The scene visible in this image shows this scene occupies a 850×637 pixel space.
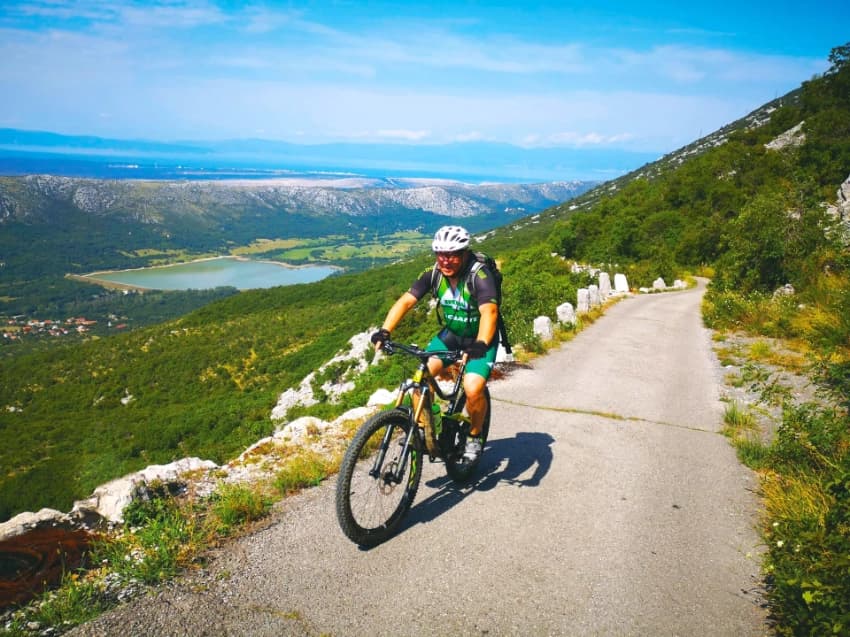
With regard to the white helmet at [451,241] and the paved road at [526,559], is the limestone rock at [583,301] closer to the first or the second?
the paved road at [526,559]

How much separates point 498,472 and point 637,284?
1045 inches

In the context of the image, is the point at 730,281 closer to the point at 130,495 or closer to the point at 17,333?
the point at 130,495

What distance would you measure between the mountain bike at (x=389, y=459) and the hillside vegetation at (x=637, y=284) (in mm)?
3025

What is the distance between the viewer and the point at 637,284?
28.8 m

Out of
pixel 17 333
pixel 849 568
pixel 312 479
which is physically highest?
pixel 849 568

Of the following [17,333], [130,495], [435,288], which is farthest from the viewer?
[17,333]

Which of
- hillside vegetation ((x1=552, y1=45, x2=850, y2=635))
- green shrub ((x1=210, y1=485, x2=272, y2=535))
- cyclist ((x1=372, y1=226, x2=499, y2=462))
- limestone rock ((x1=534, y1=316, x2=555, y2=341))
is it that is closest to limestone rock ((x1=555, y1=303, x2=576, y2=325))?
limestone rock ((x1=534, y1=316, x2=555, y2=341))

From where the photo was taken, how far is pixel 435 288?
16.5 ft

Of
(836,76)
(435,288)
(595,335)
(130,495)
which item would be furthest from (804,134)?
(130,495)

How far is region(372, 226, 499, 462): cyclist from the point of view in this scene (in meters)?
4.62

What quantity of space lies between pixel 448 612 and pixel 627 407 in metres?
5.92

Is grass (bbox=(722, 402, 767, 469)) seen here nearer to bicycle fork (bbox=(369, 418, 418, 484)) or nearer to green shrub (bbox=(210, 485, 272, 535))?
bicycle fork (bbox=(369, 418, 418, 484))

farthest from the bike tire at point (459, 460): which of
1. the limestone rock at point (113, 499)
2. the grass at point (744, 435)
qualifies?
the grass at point (744, 435)

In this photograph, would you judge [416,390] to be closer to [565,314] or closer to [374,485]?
[374,485]
